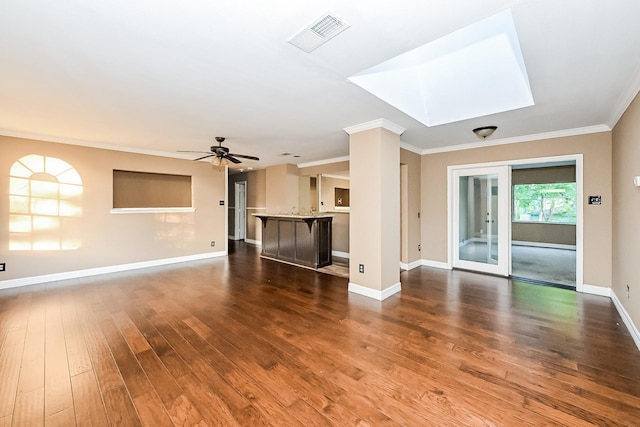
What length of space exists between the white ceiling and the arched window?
2.38 ft

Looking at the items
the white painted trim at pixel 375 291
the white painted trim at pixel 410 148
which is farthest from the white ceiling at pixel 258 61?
the white painted trim at pixel 375 291

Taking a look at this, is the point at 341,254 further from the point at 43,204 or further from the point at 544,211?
the point at 544,211

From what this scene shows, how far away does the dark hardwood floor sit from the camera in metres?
1.69

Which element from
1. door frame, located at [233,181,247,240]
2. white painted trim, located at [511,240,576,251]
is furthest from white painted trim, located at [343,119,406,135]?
white painted trim, located at [511,240,576,251]

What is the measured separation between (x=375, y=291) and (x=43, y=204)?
5.50m

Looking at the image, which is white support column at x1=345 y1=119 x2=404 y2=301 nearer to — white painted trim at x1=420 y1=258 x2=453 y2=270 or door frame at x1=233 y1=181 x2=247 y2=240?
white painted trim at x1=420 y1=258 x2=453 y2=270

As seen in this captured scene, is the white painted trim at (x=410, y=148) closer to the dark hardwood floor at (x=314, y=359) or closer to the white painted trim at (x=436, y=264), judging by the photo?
the white painted trim at (x=436, y=264)

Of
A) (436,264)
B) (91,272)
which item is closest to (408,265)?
(436,264)

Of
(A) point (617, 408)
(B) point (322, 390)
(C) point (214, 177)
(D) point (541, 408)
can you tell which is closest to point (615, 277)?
(A) point (617, 408)

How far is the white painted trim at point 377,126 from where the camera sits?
3555mm

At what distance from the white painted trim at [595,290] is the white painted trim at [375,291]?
8.64 feet

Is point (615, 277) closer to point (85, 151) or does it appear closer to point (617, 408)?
point (617, 408)

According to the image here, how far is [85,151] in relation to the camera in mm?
4777

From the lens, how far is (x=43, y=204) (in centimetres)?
442
